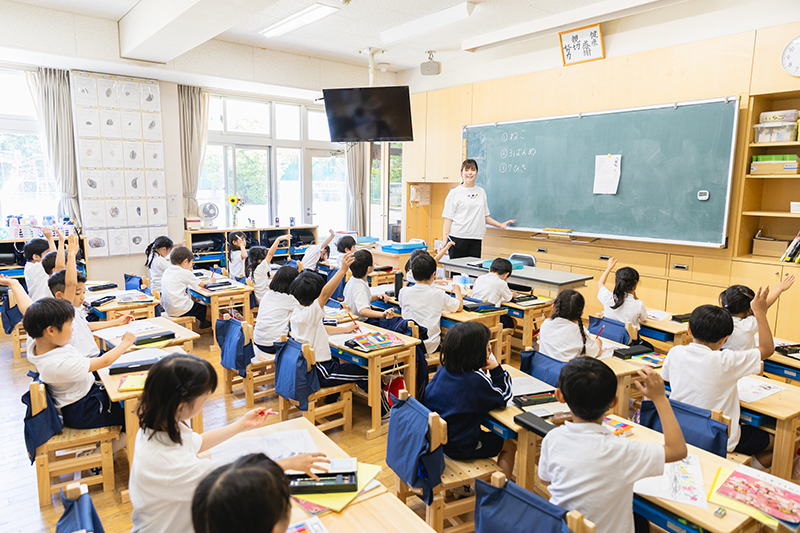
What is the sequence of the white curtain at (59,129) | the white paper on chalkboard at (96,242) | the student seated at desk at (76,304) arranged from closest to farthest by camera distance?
1. the student seated at desk at (76,304)
2. the white curtain at (59,129)
3. the white paper on chalkboard at (96,242)

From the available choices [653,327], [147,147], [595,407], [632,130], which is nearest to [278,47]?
[147,147]

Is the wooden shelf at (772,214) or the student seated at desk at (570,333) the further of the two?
the wooden shelf at (772,214)

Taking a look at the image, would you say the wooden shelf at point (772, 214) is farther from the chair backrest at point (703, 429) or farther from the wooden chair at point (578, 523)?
the wooden chair at point (578, 523)

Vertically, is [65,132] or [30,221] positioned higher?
[65,132]

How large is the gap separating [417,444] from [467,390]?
→ 13.5 inches

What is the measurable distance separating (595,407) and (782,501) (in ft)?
2.07

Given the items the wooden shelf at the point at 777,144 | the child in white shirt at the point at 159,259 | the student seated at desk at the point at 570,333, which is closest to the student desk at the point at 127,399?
the student seated at desk at the point at 570,333

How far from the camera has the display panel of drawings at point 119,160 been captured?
649 cm

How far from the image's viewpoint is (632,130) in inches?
212

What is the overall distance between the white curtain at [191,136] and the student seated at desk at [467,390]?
21.1 ft

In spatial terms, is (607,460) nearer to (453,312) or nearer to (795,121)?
(453,312)

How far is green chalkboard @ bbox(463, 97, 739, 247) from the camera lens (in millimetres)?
4848

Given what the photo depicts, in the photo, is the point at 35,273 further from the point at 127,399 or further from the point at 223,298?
the point at 127,399

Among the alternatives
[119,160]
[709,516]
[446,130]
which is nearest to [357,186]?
[446,130]
